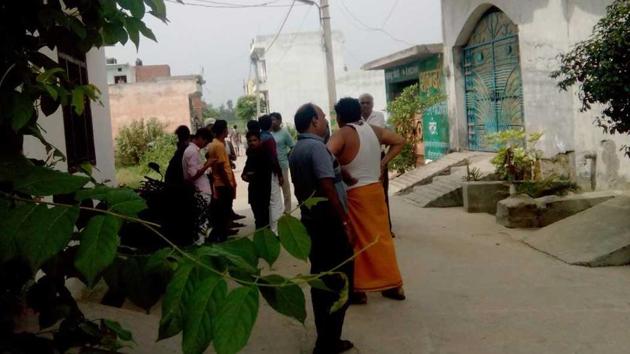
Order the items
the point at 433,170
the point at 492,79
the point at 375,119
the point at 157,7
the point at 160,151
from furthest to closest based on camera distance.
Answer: the point at 160,151, the point at 433,170, the point at 492,79, the point at 375,119, the point at 157,7

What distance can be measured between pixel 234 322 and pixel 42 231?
1.34ft

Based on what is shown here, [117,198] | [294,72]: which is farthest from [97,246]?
[294,72]

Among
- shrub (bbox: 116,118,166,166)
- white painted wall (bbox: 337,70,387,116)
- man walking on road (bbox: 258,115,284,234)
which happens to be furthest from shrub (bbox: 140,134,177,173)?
man walking on road (bbox: 258,115,284,234)

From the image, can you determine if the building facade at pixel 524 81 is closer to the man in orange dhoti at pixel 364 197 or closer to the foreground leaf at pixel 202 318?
the man in orange dhoti at pixel 364 197

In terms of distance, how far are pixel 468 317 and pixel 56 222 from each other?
367 cm

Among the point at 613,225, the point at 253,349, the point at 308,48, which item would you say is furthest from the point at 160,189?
the point at 308,48

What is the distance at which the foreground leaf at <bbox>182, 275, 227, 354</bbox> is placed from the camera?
1114mm

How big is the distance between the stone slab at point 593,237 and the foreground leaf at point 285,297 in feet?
16.6

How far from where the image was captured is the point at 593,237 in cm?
608

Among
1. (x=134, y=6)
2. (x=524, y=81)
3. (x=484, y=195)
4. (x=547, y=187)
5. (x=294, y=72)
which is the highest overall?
(x=294, y=72)

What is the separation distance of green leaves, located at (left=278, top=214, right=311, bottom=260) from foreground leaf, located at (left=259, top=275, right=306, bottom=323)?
0.37 feet

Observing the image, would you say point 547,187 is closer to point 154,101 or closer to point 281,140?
point 281,140

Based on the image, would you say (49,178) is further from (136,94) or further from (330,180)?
(136,94)

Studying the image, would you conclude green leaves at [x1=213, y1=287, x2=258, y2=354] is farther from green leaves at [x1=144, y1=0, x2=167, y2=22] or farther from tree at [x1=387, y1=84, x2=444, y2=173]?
tree at [x1=387, y1=84, x2=444, y2=173]
